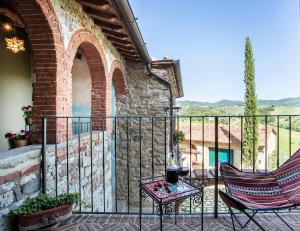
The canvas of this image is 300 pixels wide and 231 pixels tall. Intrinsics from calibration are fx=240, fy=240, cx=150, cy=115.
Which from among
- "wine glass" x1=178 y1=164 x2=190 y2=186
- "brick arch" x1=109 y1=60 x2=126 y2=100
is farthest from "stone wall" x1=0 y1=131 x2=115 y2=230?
"brick arch" x1=109 y1=60 x2=126 y2=100

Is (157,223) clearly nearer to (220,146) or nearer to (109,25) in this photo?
(109,25)

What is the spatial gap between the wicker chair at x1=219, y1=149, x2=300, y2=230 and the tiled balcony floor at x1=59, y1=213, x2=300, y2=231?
14 centimetres

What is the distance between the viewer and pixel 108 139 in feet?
16.6

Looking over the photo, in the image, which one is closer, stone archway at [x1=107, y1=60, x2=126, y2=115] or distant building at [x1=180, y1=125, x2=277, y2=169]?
stone archway at [x1=107, y1=60, x2=126, y2=115]

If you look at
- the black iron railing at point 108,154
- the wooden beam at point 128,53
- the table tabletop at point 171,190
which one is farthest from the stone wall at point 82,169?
the wooden beam at point 128,53

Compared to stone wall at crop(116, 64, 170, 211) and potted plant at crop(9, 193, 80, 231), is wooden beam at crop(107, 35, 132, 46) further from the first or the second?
potted plant at crop(9, 193, 80, 231)

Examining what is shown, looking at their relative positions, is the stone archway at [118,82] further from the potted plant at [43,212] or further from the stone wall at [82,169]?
the potted plant at [43,212]

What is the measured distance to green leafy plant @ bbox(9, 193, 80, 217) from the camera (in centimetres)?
203

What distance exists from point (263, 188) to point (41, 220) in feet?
6.71

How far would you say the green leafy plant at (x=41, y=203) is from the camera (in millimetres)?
2027

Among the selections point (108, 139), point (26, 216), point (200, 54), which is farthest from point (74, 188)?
point (200, 54)

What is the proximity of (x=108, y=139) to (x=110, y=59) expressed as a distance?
171cm

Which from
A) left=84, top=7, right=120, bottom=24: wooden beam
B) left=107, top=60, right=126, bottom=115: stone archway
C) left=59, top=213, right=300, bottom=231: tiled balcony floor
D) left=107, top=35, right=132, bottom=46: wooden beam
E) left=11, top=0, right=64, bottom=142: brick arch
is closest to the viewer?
left=59, top=213, right=300, bottom=231: tiled balcony floor

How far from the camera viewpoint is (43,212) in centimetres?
203
